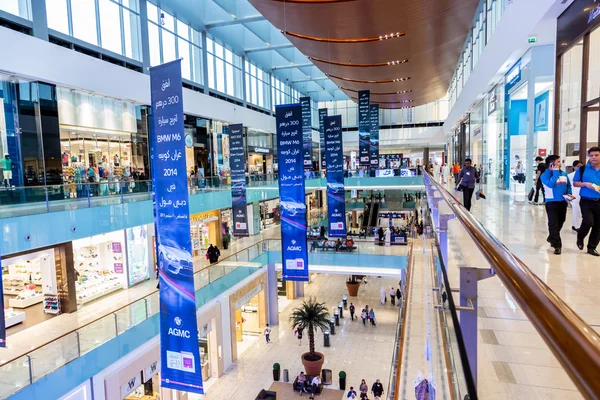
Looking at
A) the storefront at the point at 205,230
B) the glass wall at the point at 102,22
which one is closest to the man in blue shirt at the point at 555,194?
the glass wall at the point at 102,22

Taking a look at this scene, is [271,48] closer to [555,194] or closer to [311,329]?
[311,329]

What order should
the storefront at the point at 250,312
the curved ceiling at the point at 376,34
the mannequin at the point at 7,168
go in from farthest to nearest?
the storefront at the point at 250,312 → the mannequin at the point at 7,168 → the curved ceiling at the point at 376,34

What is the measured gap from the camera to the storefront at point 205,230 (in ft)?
75.1

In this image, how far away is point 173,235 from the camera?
6797mm

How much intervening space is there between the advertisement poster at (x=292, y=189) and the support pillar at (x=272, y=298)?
8628 mm

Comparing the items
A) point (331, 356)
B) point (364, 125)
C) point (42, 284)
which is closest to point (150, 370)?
point (42, 284)

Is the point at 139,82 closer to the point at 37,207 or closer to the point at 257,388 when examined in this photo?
the point at 37,207

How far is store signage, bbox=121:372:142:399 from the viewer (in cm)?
977

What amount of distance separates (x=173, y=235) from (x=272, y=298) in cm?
1469

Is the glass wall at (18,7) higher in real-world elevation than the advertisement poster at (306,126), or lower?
higher

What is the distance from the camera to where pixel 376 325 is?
64.2 feet

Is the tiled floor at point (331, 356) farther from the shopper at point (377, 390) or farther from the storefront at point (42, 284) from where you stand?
the storefront at point (42, 284)

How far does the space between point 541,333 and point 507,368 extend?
2.11 meters

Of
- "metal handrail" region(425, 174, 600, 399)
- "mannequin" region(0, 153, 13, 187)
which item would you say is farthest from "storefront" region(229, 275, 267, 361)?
"metal handrail" region(425, 174, 600, 399)
